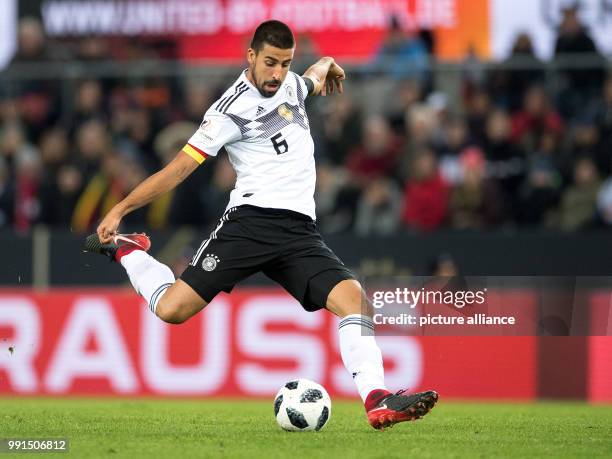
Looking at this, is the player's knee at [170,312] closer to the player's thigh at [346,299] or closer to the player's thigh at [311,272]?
the player's thigh at [311,272]

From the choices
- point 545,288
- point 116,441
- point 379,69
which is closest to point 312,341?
point 545,288

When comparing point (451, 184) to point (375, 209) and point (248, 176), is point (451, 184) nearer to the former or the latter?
point (375, 209)

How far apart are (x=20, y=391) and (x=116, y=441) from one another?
5.30m

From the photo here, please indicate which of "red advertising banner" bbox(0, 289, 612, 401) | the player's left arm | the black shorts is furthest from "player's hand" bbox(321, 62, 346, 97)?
"red advertising banner" bbox(0, 289, 612, 401)

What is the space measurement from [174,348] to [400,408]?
5.27 meters

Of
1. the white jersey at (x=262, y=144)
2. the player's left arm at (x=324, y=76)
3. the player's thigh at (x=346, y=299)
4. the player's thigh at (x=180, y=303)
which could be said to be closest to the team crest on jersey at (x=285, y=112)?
the white jersey at (x=262, y=144)

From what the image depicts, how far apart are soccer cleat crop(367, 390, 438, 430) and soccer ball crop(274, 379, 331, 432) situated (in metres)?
0.48

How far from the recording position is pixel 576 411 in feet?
35.2

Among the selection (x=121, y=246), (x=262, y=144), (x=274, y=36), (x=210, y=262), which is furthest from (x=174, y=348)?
(x=274, y=36)

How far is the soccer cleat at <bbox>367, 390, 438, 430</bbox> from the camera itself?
307 inches

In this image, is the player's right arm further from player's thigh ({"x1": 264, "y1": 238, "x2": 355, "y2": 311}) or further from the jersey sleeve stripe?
player's thigh ({"x1": 264, "y1": 238, "x2": 355, "y2": 311})

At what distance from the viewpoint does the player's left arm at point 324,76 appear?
360 inches

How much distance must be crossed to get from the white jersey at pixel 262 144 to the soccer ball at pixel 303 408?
1.07 m

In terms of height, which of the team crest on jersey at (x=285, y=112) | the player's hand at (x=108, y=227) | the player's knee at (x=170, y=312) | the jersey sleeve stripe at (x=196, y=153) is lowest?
the player's knee at (x=170, y=312)
